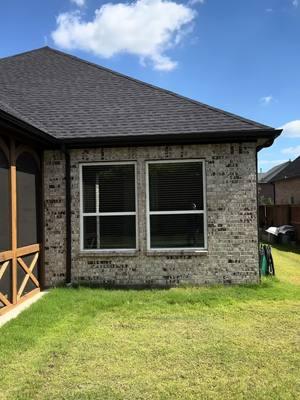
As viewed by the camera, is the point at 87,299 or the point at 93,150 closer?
the point at 87,299

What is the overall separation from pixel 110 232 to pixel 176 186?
5.57 ft

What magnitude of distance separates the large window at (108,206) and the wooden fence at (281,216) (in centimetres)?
1294

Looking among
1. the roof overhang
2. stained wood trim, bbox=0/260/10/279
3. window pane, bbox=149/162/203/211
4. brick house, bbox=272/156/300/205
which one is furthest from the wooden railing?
brick house, bbox=272/156/300/205

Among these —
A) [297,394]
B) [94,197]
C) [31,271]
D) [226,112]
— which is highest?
[226,112]

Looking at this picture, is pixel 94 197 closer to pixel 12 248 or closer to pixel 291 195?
pixel 12 248

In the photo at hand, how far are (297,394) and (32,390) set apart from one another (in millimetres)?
2485

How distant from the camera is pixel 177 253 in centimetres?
876

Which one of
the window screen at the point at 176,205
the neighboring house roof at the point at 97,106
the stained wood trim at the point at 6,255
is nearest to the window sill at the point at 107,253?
the window screen at the point at 176,205

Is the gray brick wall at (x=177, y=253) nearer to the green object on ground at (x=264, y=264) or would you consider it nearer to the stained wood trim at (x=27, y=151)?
the stained wood trim at (x=27, y=151)

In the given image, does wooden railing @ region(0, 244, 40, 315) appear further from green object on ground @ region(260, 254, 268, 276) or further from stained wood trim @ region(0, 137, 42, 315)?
green object on ground @ region(260, 254, 268, 276)

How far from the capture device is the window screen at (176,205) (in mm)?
8844

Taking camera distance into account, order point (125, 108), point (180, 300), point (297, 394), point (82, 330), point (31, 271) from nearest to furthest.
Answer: point (297, 394) < point (82, 330) < point (180, 300) < point (31, 271) < point (125, 108)

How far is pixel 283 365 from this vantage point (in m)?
4.62

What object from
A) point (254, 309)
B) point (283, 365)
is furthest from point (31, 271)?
point (283, 365)
